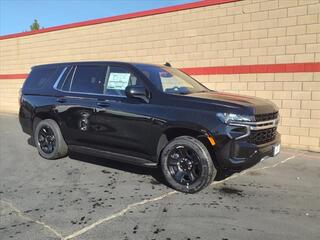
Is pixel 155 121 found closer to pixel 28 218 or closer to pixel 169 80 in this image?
pixel 169 80

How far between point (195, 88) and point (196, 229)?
2928 mm

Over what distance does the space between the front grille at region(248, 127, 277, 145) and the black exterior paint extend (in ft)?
0.22

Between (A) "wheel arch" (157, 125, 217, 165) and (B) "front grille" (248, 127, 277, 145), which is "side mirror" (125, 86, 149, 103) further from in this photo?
(B) "front grille" (248, 127, 277, 145)

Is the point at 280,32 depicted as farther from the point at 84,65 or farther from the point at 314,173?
the point at 84,65

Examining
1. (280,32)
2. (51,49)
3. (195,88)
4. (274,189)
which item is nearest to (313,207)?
(274,189)

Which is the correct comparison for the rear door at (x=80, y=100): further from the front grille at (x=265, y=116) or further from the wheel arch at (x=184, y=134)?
the front grille at (x=265, y=116)

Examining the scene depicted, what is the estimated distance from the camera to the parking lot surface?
15.1 ft

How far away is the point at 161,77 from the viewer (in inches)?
264

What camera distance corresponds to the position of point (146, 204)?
5.50m

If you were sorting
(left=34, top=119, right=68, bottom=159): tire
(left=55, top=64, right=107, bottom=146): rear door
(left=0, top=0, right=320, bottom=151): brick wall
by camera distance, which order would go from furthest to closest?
(left=0, top=0, right=320, bottom=151): brick wall < (left=34, top=119, right=68, bottom=159): tire < (left=55, top=64, right=107, bottom=146): rear door

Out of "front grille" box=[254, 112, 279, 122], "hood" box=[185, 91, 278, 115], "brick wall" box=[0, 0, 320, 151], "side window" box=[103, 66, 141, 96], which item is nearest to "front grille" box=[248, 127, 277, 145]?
"front grille" box=[254, 112, 279, 122]

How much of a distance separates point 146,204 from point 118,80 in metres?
2.21

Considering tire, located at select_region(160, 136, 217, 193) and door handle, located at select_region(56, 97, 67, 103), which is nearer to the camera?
tire, located at select_region(160, 136, 217, 193)

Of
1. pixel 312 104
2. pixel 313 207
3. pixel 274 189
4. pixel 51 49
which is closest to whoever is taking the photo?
pixel 313 207
